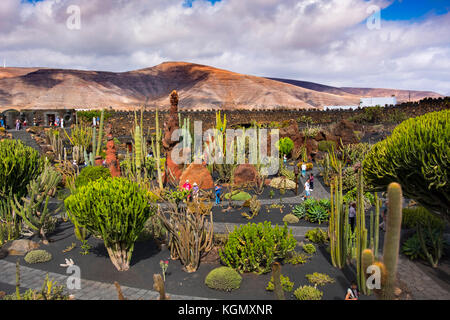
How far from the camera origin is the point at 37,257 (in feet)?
26.9

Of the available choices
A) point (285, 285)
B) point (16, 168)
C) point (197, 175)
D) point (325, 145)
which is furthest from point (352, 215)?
point (325, 145)

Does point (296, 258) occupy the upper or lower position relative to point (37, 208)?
lower

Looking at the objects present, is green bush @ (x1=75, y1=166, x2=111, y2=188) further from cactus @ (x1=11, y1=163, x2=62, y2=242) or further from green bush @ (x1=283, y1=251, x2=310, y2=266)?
green bush @ (x1=283, y1=251, x2=310, y2=266)

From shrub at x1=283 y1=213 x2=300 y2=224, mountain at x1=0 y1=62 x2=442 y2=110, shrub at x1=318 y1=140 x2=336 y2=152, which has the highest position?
mountain at x1=0 y1=62 x2=442 y2=110

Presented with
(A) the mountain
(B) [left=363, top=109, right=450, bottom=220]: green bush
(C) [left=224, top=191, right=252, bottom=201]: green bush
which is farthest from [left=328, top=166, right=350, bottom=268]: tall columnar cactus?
(A) the mountain

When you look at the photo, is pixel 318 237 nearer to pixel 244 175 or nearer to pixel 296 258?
pixel 296 258

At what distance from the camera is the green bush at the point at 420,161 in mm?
6500

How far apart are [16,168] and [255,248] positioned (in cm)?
694

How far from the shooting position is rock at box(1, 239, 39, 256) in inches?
344

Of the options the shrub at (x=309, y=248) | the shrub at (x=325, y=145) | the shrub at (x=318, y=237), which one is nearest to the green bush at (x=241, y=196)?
the shrub at (x=318, y=237)

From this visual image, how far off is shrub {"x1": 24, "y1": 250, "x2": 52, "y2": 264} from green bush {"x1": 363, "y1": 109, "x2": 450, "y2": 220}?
8072mm

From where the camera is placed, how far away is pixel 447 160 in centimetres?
634

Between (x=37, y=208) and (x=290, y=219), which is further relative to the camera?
(x=290, y=219)

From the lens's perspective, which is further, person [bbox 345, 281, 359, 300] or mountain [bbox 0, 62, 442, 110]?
mountain [bbox 0, 62, 442, 110]
